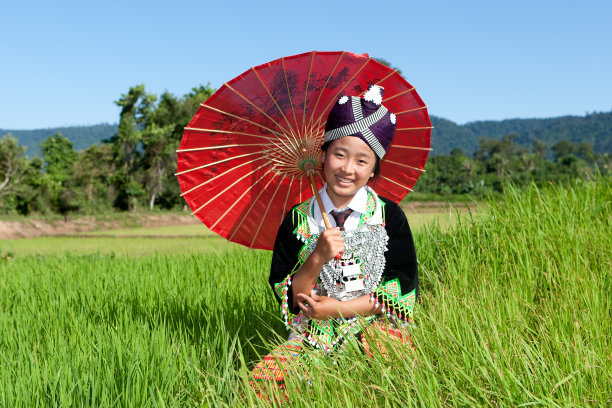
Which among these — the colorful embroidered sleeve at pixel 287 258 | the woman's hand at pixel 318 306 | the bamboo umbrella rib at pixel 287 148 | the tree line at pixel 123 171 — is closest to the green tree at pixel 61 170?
the tree line at pixel 123 171

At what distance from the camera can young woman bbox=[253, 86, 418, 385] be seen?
1.57 meters

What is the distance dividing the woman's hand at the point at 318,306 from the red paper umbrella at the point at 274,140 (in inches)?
17.5

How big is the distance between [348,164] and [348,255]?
0.31 meters

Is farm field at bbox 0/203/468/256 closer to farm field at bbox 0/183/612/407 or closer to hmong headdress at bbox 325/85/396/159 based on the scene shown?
farm field at bbox 0/183/612/407

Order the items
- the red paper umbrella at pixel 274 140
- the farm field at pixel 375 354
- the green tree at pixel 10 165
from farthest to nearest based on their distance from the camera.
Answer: the green tree at pixel 10 165, the red paper umbrella at pixel 274 140, the farm field at pixel 375 354

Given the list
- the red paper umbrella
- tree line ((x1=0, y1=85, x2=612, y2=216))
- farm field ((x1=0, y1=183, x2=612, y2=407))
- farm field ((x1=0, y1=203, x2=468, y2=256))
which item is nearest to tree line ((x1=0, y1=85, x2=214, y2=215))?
tree line ((x1=0, y1=85, x2=612, y2=216))

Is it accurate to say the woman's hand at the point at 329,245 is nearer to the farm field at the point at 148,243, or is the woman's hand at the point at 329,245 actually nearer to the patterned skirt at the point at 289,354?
the patterned skirt at the point at 289,354

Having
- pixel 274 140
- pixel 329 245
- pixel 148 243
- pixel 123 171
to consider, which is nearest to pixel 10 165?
pixel 123 171

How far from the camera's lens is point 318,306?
5.13 feet

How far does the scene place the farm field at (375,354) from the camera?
1412 mm

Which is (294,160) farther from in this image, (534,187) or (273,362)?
(534,187)

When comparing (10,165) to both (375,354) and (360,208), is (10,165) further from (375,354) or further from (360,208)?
(375,354)

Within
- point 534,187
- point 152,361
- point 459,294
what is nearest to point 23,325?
point 152,361

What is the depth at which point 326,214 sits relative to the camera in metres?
1.61
